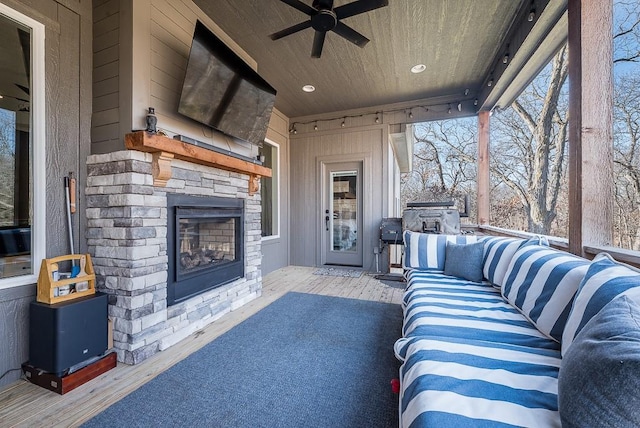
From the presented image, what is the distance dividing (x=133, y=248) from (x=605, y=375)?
235 cm

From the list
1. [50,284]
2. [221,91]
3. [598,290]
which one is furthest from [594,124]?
[50,284]

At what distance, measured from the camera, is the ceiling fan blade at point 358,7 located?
2086mm

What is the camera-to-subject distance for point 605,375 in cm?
66

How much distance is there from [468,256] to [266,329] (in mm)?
1890

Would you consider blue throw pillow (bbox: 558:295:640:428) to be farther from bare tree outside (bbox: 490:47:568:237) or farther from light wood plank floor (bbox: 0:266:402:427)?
bare tree outside (bbox: 490:47:568:237)

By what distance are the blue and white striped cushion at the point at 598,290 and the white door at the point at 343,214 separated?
3.80m

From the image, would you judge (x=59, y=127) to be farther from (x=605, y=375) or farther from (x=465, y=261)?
(x=465, y=261)

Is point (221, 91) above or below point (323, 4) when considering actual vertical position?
below

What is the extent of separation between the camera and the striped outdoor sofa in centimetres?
69

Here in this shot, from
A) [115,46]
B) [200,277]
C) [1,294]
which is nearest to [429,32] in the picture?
[115,46]

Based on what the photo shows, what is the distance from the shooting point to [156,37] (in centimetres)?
221

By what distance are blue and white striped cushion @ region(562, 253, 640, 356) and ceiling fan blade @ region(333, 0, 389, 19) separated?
2.13 m

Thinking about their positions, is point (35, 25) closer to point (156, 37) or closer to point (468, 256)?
point (156, 37)

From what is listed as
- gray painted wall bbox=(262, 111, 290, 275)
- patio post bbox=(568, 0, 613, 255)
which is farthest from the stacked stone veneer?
patio post bbox=(568, 0, 613, 255)
